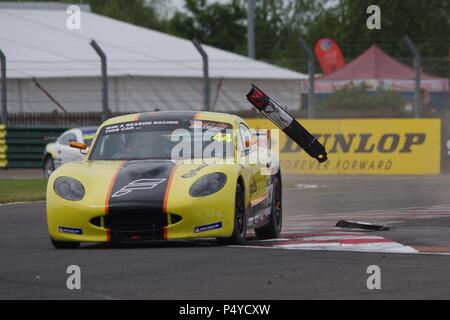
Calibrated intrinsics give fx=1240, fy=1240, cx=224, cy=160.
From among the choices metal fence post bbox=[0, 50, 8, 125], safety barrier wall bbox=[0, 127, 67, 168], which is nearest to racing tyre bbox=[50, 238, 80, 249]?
metal fence post bbox=[0, 50, 8, 125]

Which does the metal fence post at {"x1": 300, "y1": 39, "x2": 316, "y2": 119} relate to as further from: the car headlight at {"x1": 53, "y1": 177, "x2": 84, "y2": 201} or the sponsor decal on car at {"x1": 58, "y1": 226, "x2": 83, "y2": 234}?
the sponsor decal on car at {"x1": 58, "y1": 226, "x2": 83, "y2": 234}

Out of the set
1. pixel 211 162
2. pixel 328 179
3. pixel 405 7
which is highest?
pixel 405 7

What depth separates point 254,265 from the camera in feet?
30.4

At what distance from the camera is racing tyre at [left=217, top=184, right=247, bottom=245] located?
10680 mm

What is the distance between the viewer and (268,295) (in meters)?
7.72

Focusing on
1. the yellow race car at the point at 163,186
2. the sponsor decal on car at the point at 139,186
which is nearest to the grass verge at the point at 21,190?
the yellow race car at the point at 163,186

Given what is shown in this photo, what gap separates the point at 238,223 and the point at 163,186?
75 centimetres

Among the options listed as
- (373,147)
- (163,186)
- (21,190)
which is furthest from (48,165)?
(163,186)

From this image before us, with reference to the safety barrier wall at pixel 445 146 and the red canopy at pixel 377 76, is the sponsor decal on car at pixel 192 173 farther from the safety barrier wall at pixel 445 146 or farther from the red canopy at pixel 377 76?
the red canopy at pixel 377 76

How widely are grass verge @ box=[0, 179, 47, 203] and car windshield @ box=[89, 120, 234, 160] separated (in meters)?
7.55

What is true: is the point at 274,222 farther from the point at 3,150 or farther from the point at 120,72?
the point at 120,72
